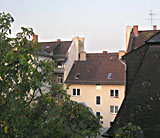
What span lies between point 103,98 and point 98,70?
4955 mm

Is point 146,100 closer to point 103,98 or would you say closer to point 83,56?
point 103,98

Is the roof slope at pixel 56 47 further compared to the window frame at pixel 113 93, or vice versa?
the roof slope at pixel 56 47

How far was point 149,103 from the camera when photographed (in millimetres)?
4250

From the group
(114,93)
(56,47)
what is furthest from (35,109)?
(56,47)

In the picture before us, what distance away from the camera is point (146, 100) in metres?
4.30

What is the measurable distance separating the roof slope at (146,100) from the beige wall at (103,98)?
23.6 meters

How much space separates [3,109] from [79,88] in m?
26.1

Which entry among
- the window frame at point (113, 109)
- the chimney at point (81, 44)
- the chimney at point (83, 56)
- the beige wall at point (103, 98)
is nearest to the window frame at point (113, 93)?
the beige wall at point (103, 98)

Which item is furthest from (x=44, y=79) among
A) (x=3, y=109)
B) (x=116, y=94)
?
(x=116, y=94)

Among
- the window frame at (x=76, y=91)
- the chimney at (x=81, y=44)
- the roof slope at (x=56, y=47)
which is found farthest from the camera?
the chimney at (x=81, y=44)

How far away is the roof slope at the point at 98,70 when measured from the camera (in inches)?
1152

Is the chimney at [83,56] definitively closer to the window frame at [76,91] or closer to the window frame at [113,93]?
the window frame at [76,91]

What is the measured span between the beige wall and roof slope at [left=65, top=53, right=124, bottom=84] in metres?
0.76

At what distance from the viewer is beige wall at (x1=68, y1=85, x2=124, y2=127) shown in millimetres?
27766
